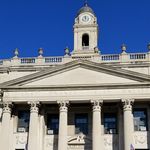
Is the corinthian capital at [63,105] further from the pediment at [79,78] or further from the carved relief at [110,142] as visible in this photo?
the carved relief at [110,142]

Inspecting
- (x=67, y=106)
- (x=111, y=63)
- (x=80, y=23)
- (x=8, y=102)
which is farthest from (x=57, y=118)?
(x=80, y=23)

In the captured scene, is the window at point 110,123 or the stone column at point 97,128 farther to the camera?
the window at point 110,123

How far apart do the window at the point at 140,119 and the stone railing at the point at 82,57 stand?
529 cm

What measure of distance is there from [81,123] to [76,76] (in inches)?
185

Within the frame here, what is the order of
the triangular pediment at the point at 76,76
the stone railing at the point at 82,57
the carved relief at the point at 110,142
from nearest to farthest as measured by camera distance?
the carved relief at the point at 110,142
the triangular pediment at the point at 76,76
the stone railing at the point at 82,57

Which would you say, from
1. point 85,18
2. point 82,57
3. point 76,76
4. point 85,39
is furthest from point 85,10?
point 76,76

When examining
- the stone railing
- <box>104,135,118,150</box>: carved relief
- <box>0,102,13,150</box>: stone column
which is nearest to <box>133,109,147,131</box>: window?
<box>104,135,118,150</box>: carved relief

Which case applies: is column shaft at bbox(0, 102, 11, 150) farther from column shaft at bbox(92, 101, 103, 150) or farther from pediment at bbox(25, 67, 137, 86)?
column shaft at bbox(92, 101, 103, 150)

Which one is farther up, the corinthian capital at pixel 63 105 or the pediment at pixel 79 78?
the pediment at pixel 79 78

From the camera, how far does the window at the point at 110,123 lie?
40.3 meters

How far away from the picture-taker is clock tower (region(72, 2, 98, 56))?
49550 millimetres

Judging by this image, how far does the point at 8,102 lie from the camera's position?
132ft

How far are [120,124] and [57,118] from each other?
251 inches

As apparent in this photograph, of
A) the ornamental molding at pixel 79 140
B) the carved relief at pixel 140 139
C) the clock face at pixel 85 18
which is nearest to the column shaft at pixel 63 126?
the ornamental molding at pixel 79 140
